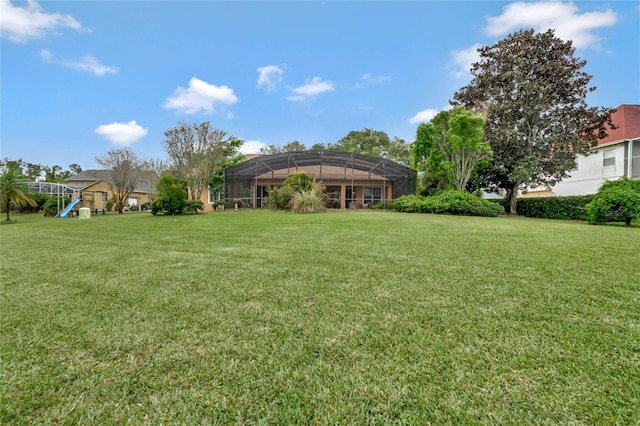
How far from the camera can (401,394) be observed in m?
1.30

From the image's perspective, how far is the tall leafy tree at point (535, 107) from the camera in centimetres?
1420

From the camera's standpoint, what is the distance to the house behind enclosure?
51.8ft

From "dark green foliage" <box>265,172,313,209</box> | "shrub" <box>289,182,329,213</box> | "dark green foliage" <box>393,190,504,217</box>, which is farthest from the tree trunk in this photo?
"dark green foliage" <box>265,172,313,209</box>

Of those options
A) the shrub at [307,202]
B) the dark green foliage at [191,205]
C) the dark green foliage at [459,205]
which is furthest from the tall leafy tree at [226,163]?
the dark green foliage at [459,205]

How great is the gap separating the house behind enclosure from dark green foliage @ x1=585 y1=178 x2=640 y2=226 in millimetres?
8636

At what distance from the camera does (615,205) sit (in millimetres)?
8969

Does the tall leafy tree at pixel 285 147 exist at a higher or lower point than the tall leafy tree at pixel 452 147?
higher

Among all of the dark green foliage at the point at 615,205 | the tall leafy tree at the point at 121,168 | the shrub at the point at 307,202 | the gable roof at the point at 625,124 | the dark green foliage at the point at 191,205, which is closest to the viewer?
the dark green foliage at the point at 615,205

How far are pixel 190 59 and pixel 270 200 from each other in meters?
8.78

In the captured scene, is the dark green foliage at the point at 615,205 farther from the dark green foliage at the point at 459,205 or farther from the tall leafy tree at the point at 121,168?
the tall leafy tree at the point at 121,168

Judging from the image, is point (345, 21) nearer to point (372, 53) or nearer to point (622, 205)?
point (372, 53)

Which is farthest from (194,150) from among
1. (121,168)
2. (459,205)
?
(459,205)

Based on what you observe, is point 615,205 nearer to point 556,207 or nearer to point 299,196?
point 556,207

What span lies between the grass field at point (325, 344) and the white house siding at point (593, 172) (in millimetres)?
19195
